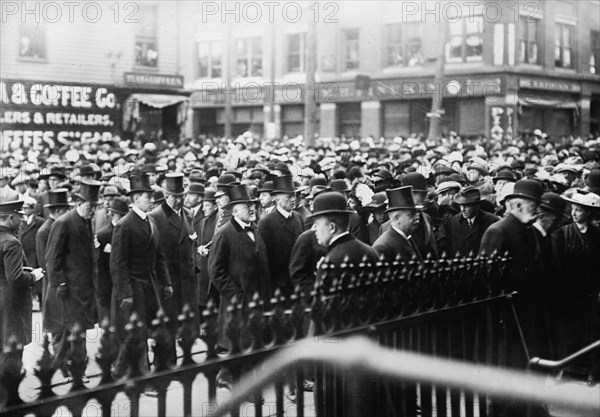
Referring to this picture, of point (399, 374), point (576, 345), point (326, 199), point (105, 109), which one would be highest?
point (105, 109)

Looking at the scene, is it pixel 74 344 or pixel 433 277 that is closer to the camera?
pixel 74 344

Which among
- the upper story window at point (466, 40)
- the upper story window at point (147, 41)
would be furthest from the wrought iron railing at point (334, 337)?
the upper story window at point (147, 41)

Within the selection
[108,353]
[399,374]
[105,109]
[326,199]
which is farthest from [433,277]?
[105,109]

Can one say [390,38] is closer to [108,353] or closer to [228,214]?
[228,214]

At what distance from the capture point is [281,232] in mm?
9234

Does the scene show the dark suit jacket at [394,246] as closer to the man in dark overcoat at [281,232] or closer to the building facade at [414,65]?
the man in dark overcoat at [281,232]

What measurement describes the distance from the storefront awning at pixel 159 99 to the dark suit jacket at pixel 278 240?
2130 cm

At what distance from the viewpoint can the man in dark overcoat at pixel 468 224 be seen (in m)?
9.57

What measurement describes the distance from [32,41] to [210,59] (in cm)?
1132

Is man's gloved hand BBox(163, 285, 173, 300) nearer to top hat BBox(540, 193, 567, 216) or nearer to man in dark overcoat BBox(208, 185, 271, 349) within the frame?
man in dark overcoat BBox(208, 185, 271, 349)

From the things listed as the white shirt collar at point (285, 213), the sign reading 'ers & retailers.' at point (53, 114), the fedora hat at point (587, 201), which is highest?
the sign reading 'ers & retailers.' at point (53, 114)

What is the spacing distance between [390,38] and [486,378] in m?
33.2

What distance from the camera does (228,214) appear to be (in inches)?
389

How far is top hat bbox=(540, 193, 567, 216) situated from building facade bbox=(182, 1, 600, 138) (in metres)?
23.4
